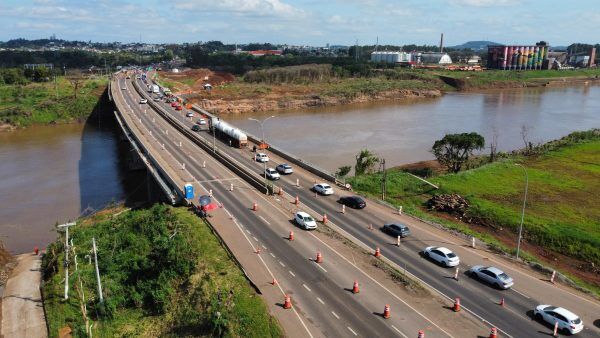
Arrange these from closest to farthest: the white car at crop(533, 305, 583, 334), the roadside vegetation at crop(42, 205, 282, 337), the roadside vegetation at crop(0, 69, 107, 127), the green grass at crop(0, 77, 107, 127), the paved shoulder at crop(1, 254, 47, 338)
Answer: the white car at crop(533, 305, 583, 334) < the roadside vegetation at crop(42, 205, 282, 337) < the paved shoulder at crop(1, 254, 47, 338) < the green grass at crop(0, 77, 107, 127) < the roadside vegetation at crop(0, 69, 107, 127)

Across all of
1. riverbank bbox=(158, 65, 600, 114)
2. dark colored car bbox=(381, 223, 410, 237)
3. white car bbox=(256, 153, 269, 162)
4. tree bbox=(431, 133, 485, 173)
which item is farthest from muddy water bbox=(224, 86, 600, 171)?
dark colored car bbox=(381, 223, 410, 237)

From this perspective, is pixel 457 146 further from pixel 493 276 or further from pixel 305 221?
pixel 493 276

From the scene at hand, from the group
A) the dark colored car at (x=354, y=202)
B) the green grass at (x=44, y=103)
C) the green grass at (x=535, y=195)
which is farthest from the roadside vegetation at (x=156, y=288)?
the green grass at (x=44, y=103)

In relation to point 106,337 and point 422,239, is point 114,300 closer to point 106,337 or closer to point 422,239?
point 106,337

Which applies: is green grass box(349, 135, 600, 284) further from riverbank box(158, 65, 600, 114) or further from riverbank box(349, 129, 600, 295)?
Answer: riverbank box(158, 65, 600, 114)

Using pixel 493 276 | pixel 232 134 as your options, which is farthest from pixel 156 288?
pixel 232 134
